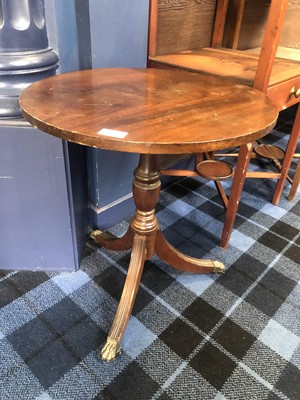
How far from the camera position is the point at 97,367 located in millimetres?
1124

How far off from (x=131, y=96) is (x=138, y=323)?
0.82 meters

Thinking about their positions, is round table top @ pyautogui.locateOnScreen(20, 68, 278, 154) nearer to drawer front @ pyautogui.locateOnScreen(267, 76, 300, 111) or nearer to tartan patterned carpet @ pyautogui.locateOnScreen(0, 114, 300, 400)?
drawer front @ pyautogui.locateOnScreen(267, 76, 300, 111)

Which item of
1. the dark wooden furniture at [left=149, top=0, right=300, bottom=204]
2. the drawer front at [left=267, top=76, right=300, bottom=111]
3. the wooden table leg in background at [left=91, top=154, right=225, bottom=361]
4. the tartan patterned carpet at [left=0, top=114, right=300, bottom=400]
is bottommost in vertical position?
the tartan patterned carpet at [left=0, top=114, right=300, bottom=400]

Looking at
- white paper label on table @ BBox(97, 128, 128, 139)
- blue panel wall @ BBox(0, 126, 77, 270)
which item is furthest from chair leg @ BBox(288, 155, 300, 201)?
white paper label on table @ BBox(97, 128, 128, 139)

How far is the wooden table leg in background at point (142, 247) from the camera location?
1.15 metres

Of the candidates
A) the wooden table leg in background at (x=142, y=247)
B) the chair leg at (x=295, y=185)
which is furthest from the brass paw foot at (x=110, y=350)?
the chair leg at (x=295, y=185)

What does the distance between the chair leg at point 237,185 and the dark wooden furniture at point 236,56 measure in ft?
0.80

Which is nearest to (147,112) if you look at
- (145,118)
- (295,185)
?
(145,118)

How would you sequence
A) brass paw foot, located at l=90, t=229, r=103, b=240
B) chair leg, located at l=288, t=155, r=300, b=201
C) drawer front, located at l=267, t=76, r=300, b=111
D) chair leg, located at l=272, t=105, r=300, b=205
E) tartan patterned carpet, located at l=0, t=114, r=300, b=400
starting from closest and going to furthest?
1. tartan patterned carpet, located at l=0, t=114, r=300, b=400
2. drawer front, located at l=267, t=76, r=300, b=111
3. brass paw foot, located at l=90, t=229, r=103, b=240
4. chair leg, located at l=272, t=105, r=300, b=205
5. chair leg, located at l=288, t=155, r=300, b=201

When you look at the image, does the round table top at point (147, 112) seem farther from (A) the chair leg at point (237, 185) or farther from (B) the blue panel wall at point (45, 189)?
(A) the chair leg at point (237, 185)

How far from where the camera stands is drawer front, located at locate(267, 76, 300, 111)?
1385 millimetres

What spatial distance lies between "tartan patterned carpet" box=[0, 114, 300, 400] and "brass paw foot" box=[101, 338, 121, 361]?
1.2 inches

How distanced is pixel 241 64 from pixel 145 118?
922mm

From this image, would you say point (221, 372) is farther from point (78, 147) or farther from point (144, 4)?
point (144, 4)
